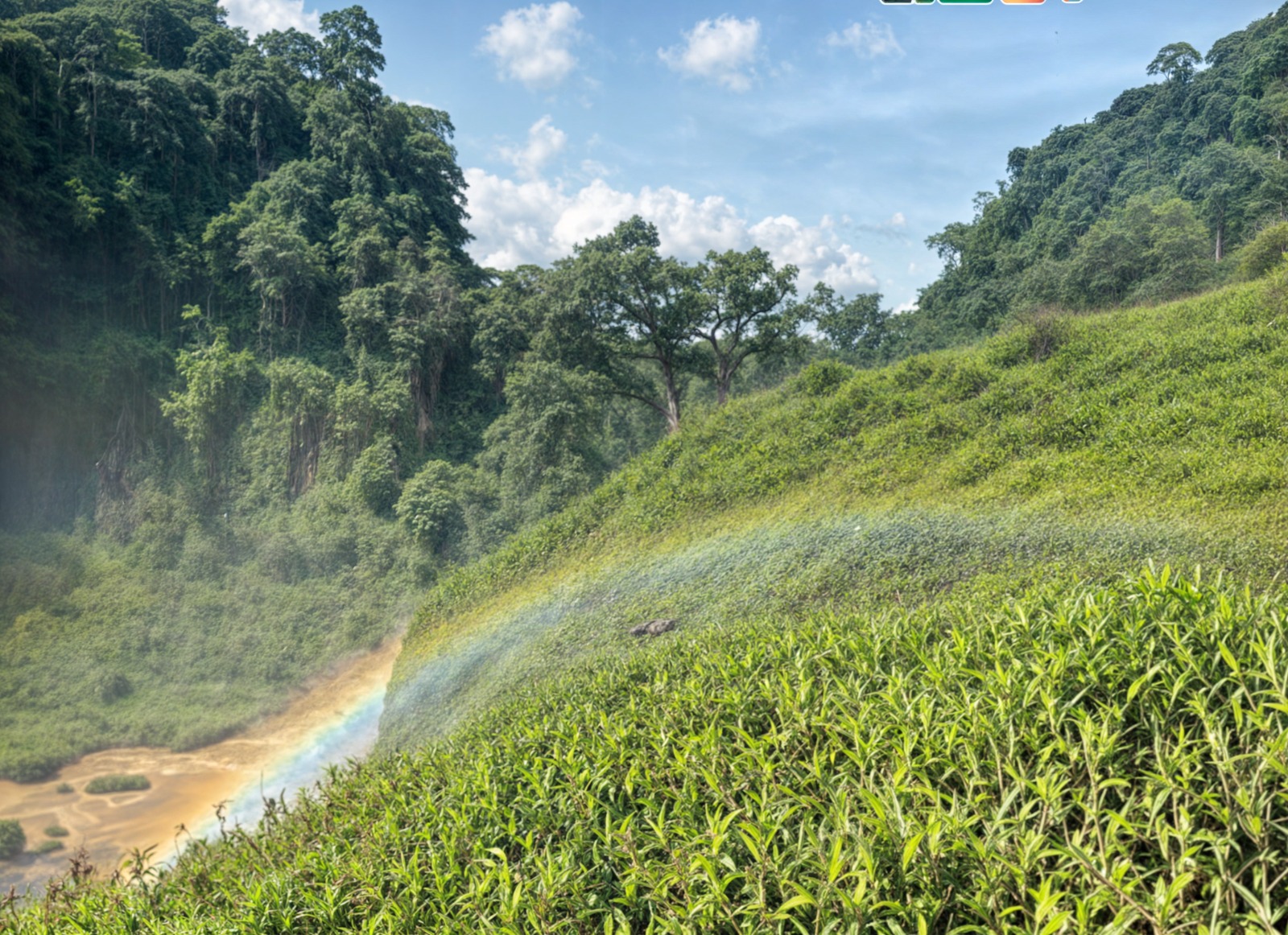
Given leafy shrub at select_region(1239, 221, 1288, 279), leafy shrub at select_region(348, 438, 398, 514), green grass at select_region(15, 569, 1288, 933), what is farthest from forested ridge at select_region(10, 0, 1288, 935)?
leafy shrub at select_region(1239, 221, 1288, 279)

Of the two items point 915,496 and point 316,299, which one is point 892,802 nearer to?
point 915,496

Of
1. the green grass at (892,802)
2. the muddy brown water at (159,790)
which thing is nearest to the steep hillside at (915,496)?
the muddy brown water at (159,790)

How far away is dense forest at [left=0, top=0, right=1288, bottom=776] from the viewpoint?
40.1ft

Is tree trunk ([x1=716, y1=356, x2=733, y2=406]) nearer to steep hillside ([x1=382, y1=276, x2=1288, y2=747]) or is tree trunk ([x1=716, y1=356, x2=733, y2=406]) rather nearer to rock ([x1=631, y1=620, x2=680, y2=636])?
steep hillside ([x1=382, y1=276, x2=1288, y2=747])

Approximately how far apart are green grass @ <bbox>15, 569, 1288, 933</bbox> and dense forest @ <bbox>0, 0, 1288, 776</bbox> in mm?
10358

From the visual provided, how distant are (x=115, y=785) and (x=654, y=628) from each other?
8336 millimetres

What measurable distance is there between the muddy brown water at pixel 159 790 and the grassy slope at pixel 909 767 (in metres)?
6.33

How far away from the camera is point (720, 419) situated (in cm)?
1057

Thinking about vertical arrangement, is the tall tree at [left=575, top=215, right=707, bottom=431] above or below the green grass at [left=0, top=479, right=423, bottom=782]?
above

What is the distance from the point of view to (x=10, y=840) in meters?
8.03

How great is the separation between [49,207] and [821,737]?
19660mm

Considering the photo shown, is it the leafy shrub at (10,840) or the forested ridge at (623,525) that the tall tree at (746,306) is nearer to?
the forested ridge at (623,525)

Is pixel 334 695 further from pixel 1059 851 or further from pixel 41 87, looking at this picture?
pixel 41 87

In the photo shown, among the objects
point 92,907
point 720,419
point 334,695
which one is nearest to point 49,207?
point 334,695
